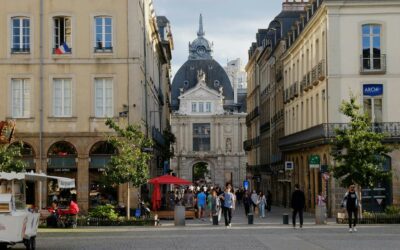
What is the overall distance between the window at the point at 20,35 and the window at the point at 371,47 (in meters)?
17.0

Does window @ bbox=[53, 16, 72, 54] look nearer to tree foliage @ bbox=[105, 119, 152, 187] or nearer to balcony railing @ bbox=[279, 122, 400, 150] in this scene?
tree foliage @ bbox=[105, 119, 152, 187]

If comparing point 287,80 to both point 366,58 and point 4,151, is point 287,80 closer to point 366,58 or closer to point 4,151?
point 366,58

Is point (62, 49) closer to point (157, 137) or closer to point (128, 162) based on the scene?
point (128, 162)

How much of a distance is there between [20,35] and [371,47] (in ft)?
58.3

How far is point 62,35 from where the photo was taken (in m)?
47.7

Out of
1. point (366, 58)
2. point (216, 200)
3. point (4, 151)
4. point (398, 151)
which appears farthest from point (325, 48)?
point (4, 151)

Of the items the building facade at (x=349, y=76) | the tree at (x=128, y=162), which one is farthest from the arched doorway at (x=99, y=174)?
the building facade at (x=349, y=76)

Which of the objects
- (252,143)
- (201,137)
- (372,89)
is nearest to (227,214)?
(372,89)

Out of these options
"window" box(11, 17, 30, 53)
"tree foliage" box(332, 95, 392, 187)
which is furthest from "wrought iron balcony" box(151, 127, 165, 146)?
"tree foliage" box(332, 95, 392, 187)

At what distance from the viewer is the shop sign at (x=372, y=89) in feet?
158

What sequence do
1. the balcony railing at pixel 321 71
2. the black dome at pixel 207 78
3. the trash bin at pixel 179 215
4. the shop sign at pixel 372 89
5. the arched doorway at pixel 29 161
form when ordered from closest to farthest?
the trash bin at pixel 179 215 < the arched doorway at pixel 29 161 < the shop sign at pixel 372 89 < the balcony railing at pixel 321 71 < the black dome at pixel 207 78

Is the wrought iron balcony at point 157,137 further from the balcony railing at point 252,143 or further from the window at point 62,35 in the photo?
the balcony railing at point 252,143

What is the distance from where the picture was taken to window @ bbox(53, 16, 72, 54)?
1864 inches

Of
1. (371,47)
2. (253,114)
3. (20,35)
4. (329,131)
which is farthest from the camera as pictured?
(253,114)
